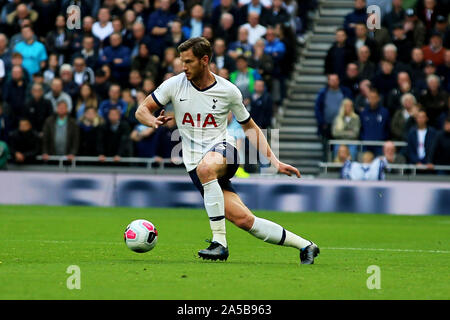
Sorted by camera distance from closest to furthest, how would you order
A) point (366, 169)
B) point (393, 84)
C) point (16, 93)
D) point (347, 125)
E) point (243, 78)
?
point (366, 169), point (347, 125), point (393, 84), point (243, 78), point (16, 93)

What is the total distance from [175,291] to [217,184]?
2495mm

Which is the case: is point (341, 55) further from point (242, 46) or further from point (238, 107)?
point (238, 107)

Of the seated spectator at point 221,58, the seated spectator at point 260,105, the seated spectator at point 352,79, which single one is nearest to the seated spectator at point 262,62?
the seated spectator at point 221,58

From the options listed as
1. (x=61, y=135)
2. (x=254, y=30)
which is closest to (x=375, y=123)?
(x=254, y=30)

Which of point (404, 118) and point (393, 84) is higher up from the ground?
point (393, 84)

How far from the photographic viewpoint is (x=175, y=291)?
8484 millimetres

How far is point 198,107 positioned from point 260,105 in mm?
10824

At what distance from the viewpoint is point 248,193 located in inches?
844

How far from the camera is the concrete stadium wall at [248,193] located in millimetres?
21016

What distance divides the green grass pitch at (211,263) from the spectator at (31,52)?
616 centimetres

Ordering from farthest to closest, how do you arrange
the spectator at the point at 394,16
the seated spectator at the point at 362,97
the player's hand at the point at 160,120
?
the spectator at the point at 394,16
the seated spectator at the point at 362,97
the player's hand at the point at 160,120

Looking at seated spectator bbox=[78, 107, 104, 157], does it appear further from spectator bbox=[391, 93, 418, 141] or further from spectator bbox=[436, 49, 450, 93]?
spectator bbox=[436, 49, 450, 93]

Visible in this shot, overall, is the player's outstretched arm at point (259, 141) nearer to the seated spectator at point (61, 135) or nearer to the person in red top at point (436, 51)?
the seated spectator at point (61, 135)
